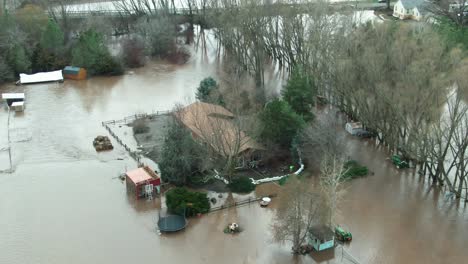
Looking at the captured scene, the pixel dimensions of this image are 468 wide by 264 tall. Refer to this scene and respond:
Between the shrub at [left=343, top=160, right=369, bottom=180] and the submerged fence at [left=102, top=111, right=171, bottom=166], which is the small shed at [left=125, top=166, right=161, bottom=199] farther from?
the shrub at [left=343, top=160, right=369, bottom=180]

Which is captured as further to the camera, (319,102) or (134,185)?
(319,102)

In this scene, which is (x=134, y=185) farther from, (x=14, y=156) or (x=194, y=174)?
(x=14, y=156)

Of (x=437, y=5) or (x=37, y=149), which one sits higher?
(x=437, y=5)

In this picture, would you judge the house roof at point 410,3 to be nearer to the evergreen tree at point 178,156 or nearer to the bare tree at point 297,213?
the evergreen tree at point 178,156

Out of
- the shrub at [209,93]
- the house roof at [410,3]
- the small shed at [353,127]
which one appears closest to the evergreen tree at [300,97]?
the small shed at [353,127]

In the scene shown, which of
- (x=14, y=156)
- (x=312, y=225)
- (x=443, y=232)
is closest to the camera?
(x=312, y=225)

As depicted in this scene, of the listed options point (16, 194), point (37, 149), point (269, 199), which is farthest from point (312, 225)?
point (37, 149)
